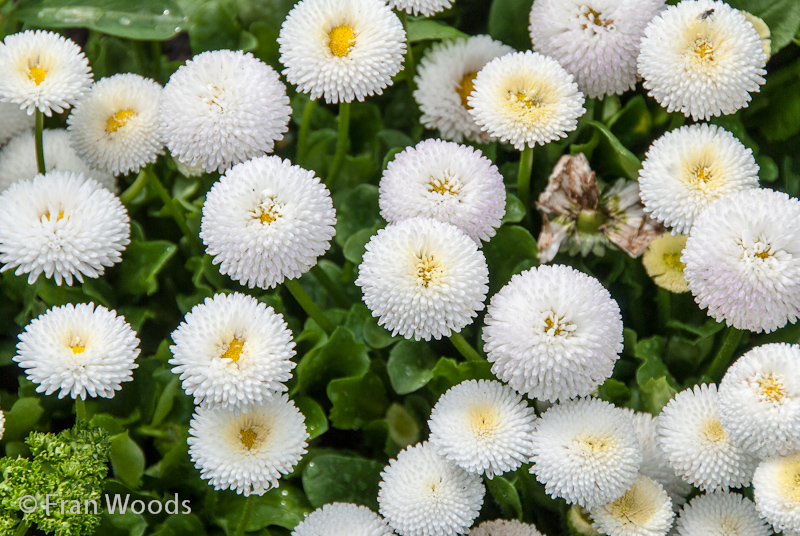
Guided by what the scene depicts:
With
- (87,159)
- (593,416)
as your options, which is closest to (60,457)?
(87,159)

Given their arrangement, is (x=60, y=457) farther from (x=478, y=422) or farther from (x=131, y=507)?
(x=478, y=422)

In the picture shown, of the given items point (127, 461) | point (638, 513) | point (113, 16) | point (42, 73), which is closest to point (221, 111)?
point (42, 73)

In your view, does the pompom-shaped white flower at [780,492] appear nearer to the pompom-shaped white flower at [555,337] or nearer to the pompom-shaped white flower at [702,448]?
the pompom-shaped white flower at [702,448]

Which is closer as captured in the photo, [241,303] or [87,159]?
[241,303]

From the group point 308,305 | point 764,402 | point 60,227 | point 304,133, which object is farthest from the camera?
point 304,133

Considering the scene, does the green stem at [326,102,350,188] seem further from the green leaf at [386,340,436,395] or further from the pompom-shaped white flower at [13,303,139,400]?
the pompom-shaped white flower at [13,303,139,400]

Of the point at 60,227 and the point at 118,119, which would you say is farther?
the point at 118,119

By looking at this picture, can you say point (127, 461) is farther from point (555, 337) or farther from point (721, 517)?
point (721, 517)

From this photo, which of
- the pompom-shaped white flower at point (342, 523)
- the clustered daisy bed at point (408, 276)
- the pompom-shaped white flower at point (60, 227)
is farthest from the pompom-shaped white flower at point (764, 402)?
the pompom-shaped white flower at point (60, 227)
